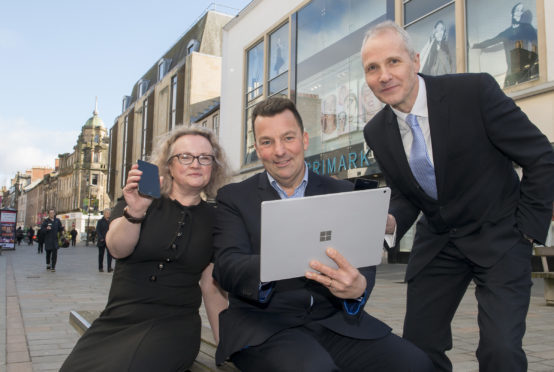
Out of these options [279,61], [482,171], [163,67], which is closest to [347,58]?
[279,61]

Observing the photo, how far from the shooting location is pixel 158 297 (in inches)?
102

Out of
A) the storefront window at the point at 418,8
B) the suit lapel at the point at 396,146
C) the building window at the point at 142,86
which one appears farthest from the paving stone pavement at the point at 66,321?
the building window at the point at 142,86

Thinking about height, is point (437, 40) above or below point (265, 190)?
above

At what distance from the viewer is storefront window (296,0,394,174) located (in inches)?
612

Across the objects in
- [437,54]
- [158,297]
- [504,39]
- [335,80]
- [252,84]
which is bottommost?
[158,297]

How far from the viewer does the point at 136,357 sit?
231 centimetres

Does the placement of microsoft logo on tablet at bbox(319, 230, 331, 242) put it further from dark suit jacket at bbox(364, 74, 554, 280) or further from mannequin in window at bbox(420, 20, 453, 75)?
mannequin in window at bbox(420, 20, 453, 75)

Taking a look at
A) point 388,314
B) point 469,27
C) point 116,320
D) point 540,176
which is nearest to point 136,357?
point 116,320

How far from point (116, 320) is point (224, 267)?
836 millimetres

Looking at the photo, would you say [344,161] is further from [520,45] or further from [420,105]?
[420,105]

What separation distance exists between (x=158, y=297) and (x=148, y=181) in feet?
2.27

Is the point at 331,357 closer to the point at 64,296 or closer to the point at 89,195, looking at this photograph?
the point at 64,296

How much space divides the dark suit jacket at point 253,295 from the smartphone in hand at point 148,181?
353mm

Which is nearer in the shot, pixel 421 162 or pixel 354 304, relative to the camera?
pixel 354 304
